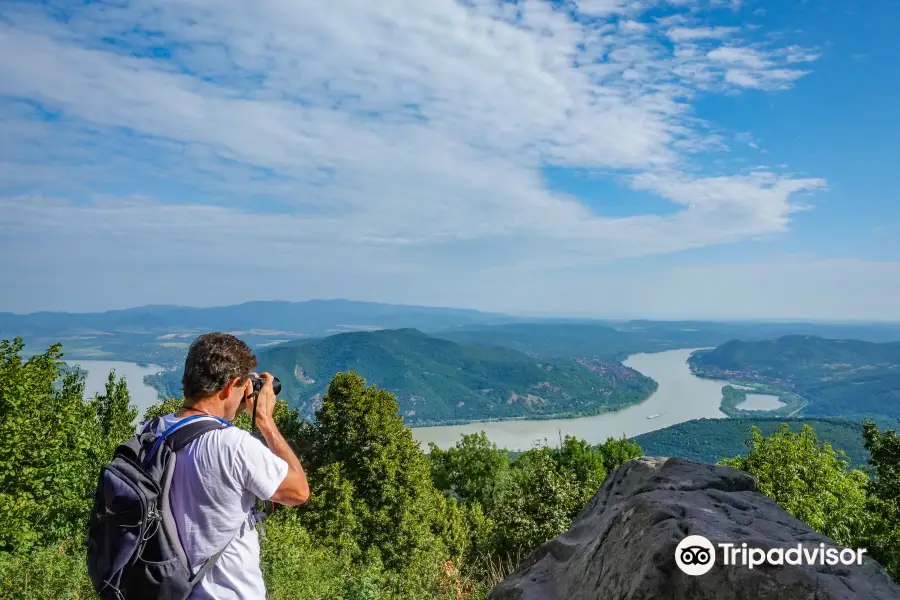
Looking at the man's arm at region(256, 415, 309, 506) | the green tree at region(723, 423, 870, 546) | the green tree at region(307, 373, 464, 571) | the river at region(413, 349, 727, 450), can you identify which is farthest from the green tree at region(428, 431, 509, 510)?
the river at region(413, 349, 727, 450)

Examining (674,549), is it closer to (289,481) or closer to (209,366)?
(289,481)

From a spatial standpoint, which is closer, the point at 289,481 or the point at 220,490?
the point at 220,490

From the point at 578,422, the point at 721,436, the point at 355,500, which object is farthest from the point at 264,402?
the point at 578,422

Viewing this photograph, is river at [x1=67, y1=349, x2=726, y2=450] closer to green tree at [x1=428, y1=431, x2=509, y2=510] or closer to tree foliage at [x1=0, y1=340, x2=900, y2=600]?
green tree at [x1=428, y1=431, x2=509, y2=510]

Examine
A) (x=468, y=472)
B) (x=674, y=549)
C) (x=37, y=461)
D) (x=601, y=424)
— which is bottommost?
(x=601, y=424)

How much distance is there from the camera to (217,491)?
2.65 meters

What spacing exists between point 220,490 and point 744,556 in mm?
3586

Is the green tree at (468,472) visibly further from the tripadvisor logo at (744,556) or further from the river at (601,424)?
the river at (601,424)

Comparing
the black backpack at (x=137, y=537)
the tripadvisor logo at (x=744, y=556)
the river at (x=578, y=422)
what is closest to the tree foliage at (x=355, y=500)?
the tripadvisor logo at (x=744, y=556)

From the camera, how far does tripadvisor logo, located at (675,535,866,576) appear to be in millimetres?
3676

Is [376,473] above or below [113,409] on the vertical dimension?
below

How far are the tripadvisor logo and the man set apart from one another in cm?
287

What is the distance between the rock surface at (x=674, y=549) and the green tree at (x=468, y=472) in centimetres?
2890

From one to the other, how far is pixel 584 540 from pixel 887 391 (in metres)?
217
